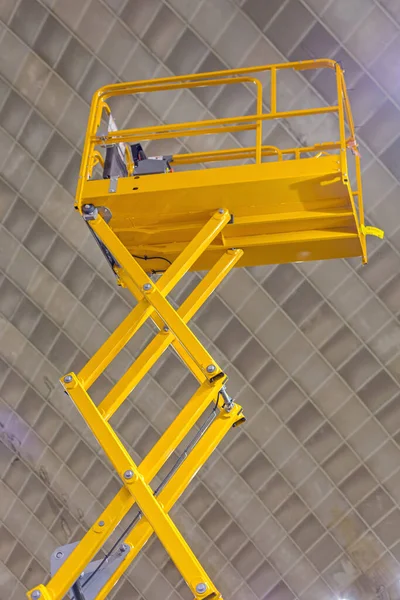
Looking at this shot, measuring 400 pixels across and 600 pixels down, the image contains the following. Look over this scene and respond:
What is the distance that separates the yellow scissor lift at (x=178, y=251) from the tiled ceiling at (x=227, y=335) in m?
2.09

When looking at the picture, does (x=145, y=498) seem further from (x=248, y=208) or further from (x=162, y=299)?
(x=248, y=208)

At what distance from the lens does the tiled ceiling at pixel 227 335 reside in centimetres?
733

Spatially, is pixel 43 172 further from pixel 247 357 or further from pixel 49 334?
pixel 247 357

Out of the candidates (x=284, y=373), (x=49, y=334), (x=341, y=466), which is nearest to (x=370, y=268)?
(x=284, y=373)

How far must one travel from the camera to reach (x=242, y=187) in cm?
467

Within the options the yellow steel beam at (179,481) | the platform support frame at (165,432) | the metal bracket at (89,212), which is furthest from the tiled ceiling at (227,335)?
the yellow steel beam at (179,481)

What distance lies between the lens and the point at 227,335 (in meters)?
7.87

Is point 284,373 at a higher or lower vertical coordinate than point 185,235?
lower

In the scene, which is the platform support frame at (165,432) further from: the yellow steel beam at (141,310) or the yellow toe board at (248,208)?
the yellow toe board at (248,208)

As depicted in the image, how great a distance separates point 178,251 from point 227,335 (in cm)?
269

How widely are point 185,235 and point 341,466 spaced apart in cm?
401

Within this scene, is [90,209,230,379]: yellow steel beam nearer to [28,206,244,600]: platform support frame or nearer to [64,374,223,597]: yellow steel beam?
[28,206,244,600]: platform support frame

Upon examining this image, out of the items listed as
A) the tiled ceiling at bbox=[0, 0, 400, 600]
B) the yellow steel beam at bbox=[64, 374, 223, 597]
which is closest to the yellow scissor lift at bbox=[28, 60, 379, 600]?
the yellow steel beam at bbox=[64, 374, 223, 597]

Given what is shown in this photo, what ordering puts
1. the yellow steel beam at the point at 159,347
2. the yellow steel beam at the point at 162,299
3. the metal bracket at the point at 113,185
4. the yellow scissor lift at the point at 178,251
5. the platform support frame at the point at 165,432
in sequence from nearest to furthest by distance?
the platform support frame at the point at 165,432, the yellow scissor lift at the point at 178,251, the yellow steel beam at the point at 162,299, the yellow steel beam at the point at 159,347, the metal bracket at the point at 113,185
